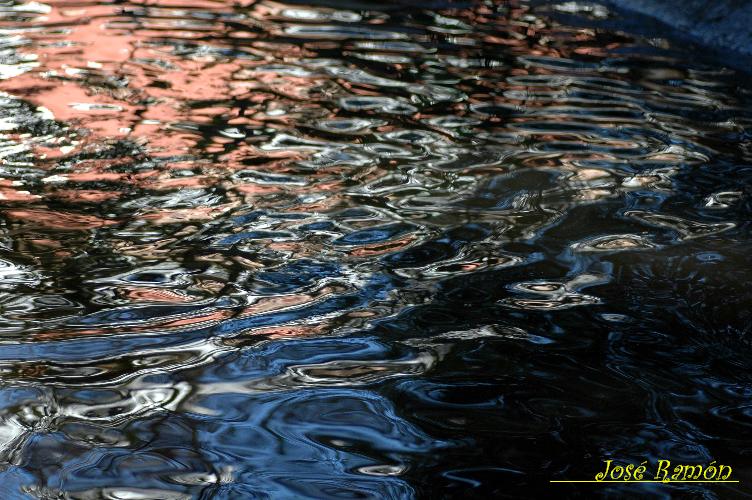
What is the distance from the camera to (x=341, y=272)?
303cm

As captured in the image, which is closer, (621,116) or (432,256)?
(432,256)

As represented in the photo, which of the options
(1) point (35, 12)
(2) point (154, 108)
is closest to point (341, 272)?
(2) point (154, 108)

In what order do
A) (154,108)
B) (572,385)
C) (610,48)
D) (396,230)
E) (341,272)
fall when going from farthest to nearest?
1. (610,48)
2. (154,108)
3. (396,230)
4. (341,272)
5. (572,385)

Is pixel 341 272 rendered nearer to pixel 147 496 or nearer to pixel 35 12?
pixel 147 496

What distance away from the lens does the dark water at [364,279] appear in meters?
2.16

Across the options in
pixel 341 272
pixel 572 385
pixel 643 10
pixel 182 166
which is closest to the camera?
pixel 572 385

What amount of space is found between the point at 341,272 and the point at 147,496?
1220 mm

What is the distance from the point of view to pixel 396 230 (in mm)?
3385

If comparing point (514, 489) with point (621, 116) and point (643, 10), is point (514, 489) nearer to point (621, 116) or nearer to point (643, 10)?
point (621, 116)

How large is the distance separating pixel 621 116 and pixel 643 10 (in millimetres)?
3149

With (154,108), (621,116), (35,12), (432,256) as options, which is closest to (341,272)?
(432,256)

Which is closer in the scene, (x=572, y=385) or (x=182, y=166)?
(x=572, y=385)

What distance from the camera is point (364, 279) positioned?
9.82ft

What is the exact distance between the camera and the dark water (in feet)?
7.07
